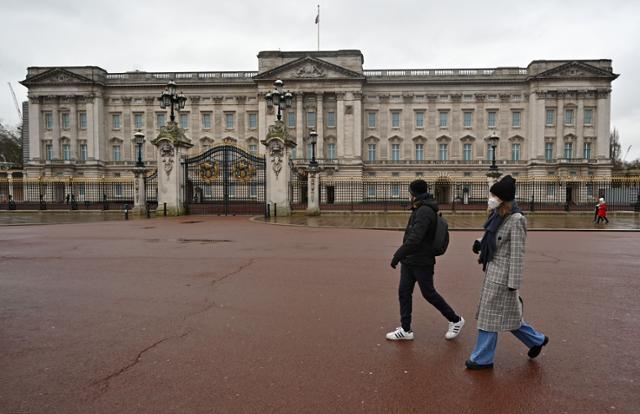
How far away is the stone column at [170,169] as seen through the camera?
23.4 metres

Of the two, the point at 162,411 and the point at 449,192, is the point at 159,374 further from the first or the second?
the point at 449,192

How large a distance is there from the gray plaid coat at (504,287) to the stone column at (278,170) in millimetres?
19357

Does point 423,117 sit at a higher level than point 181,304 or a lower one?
higher

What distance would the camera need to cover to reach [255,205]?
27.0m

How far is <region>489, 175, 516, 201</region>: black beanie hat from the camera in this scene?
359 cm

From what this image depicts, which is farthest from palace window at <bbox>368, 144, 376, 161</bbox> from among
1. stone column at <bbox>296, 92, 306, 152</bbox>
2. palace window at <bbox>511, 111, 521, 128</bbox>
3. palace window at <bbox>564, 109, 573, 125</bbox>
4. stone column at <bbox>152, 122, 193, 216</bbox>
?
stone column at <bbox>152, 122, 193, 216</bbox>

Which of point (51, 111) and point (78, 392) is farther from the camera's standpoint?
point (51, 111)

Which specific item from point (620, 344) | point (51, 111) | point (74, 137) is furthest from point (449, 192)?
point (51, 111)

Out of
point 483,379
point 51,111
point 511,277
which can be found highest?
point 51,111

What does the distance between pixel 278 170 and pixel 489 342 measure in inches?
779

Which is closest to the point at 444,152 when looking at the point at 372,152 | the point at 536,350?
the point at 372,152

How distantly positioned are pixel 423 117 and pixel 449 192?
13228 mm

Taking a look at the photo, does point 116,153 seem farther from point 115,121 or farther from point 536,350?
point 536,350

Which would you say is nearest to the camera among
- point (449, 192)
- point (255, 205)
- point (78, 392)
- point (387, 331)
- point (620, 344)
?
point (78, 392)
